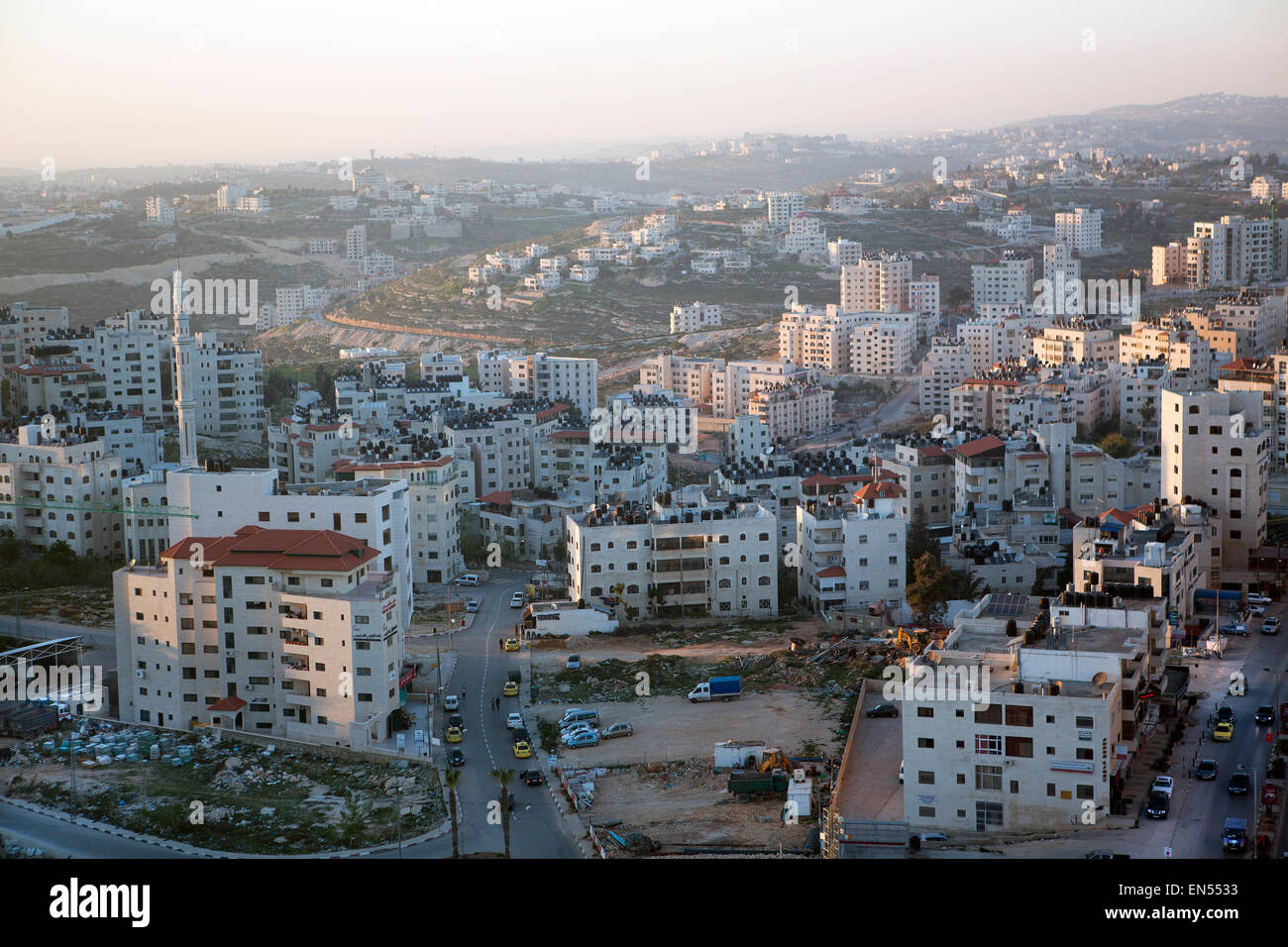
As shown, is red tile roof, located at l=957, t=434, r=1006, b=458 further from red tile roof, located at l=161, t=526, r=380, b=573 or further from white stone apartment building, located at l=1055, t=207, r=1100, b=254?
white stone apartment building, located at l=1055, t=207, r=1100, b=254

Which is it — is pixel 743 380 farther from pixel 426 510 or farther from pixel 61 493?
pixel 61 493

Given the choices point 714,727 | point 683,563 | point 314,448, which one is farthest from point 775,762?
point 314,448

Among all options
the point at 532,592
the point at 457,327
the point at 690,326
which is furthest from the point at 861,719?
the point at 457,327

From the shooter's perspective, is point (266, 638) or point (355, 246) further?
point (355, 246)

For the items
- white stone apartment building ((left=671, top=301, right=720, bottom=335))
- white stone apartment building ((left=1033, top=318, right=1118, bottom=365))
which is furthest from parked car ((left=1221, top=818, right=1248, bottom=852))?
white stone apartment building ((left=671, top=301, right=720, bottom=335))
